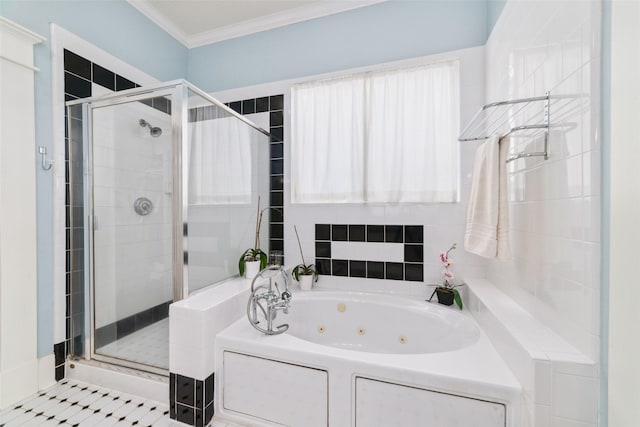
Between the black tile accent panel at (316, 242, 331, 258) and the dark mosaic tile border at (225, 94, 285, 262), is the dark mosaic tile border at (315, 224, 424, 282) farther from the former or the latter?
the dark mosaic tile border at (225, 94, 285, 262)

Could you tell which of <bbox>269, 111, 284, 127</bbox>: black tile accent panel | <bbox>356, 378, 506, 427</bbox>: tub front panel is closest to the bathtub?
<bbox>356, 378, 506, 427</bbox>: tub front panel

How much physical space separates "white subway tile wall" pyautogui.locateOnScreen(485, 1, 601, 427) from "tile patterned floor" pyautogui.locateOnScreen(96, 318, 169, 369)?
1.80 metres

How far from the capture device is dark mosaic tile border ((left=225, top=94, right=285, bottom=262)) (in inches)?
96.7

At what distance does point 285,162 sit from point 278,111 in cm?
45

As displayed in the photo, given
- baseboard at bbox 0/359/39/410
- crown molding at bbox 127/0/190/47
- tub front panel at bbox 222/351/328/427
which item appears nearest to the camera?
tub front panel at bbox 222/351/328/427

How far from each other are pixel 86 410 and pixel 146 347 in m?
0.37

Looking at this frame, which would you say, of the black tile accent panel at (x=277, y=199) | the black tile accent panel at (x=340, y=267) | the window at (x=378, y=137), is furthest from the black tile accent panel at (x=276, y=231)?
the black tile accent panel at (x=340, y=267)

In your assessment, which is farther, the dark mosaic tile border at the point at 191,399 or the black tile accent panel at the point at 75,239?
the black tile accent panel at the point at 75,239

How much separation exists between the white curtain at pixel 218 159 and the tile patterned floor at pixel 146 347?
32.3 inches

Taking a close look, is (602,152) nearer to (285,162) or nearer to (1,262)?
(285,162)

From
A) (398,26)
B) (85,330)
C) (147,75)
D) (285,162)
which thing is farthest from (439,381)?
(147,75)

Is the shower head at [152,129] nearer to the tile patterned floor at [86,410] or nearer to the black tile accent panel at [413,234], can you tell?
the tile patterned floor at [86,410]

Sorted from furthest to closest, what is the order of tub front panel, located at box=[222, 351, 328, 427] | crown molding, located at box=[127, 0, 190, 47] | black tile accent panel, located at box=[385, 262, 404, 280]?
crown molding, located at box=[127, 0, 190, 47] → black tile accent panel, located at box=[385, 262, 404, 280] → tub front panel, located at box=[222, 351, 328, 427]

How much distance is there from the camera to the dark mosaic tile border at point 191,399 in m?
1.39
